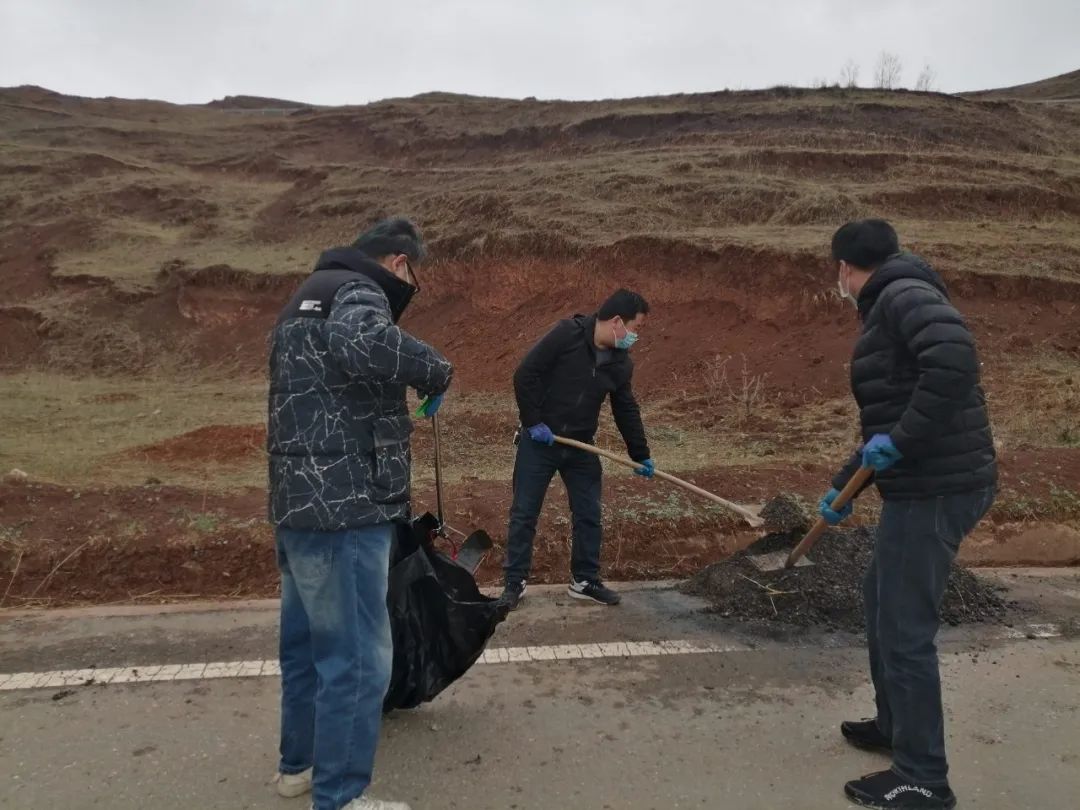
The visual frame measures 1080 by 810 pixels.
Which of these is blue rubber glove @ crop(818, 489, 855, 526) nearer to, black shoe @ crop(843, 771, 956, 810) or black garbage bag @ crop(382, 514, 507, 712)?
black shoe @ crop(843, 771, 956, 810)

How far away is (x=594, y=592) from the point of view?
475cm

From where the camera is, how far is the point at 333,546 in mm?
2572

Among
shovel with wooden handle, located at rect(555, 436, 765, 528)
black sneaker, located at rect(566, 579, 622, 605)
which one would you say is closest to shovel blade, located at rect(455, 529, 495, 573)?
shovel with wooden handle, located at rect(555, 436, 765, 528)

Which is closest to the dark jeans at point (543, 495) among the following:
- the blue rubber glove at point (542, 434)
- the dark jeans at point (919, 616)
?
the blue rubber glove at point (542, 434)

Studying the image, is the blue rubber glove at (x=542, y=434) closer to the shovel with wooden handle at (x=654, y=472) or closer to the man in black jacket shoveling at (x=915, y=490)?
the shovel with wooden handle at (x=654, y=472)

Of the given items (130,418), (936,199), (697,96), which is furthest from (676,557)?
(697,96)

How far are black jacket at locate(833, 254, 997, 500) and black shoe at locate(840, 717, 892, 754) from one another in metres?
0.91

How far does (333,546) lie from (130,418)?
12.4 meters

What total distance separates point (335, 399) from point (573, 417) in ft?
7.84

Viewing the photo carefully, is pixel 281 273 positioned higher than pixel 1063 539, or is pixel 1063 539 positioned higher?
pixel 281 273

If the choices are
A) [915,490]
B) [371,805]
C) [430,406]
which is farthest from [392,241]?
[915,490]

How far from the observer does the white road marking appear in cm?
363

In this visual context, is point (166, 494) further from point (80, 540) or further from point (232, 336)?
point (232, 336)

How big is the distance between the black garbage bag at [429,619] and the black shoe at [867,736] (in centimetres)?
137
